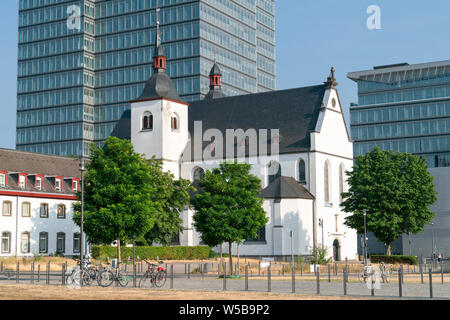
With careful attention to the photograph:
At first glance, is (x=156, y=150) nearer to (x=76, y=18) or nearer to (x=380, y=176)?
(x=380, y=176)

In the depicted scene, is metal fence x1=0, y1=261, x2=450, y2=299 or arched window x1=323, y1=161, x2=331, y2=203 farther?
arched window x1=323, y1=161, x2=331, y2=203

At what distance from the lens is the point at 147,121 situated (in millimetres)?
83875

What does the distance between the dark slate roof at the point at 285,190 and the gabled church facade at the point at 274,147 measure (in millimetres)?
105

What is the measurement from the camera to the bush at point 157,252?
66312 millimetres

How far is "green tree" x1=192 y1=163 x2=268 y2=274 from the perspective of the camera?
1922 inches

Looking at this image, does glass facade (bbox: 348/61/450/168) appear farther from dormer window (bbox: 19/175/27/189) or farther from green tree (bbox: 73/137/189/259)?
green tree (bbox: 73/137/189/259)

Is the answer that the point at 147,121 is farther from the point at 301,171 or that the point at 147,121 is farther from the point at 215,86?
the point at 215,86

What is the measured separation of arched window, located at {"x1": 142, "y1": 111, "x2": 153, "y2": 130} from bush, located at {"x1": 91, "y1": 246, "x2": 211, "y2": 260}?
61.4 feet

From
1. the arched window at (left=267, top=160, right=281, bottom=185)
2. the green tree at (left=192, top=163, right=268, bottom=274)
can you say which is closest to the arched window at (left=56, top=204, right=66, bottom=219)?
the arched window at (left=267, top=160, right=281, bottom=185)

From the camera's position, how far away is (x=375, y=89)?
143750 mm

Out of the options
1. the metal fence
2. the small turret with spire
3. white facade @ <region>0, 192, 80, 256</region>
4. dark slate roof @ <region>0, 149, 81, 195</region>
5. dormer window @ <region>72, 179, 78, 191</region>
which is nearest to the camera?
the metal fence

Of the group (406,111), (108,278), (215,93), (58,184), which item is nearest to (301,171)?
(58,184)

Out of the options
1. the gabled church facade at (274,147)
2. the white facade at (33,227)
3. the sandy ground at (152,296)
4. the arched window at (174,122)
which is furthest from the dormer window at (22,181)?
the sandy ground at (152,296)
